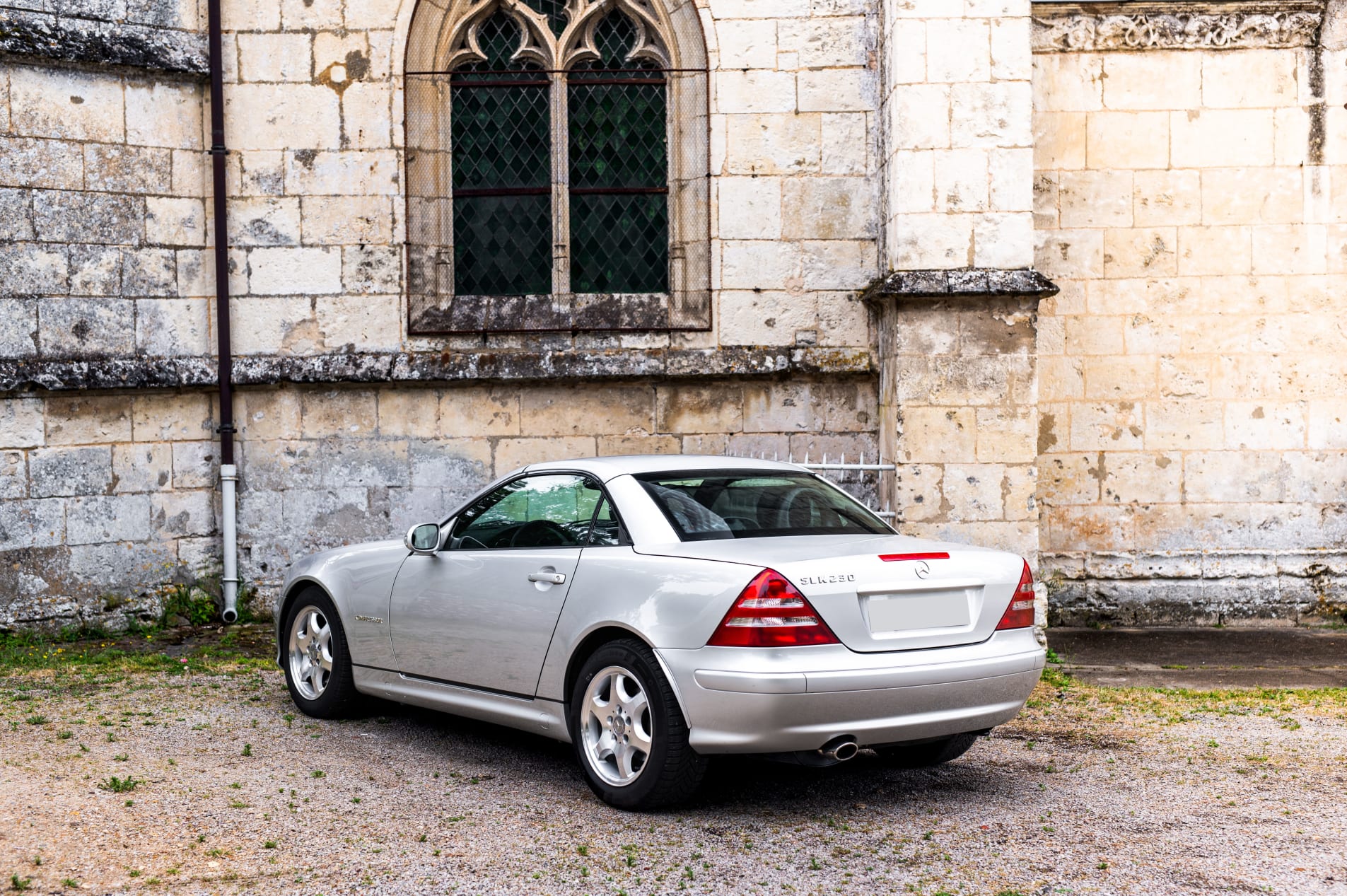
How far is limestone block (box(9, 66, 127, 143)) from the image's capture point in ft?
31.1

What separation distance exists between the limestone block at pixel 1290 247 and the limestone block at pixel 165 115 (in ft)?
26.7

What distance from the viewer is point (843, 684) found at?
4.71 m

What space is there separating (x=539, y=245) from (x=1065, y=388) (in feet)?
14.0

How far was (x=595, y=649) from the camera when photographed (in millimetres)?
5250

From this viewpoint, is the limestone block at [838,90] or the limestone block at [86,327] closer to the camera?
the limestone block at [86,327]

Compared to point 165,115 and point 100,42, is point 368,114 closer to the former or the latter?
point 165,115

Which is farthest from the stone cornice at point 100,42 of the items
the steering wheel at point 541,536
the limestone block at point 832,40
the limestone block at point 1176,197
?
the limestone block at point 1176,197

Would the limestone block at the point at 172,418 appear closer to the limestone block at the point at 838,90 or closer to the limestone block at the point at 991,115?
the limestone block at the point at 838,90

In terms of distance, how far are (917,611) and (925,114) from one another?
5.11m

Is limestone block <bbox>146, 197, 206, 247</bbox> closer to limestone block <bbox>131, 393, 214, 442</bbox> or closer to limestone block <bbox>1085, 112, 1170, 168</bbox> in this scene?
limestone block <bbox>131, 393, 214, 442</bbox>

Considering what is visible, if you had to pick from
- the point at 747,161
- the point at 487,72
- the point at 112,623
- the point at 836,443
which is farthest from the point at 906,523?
the point at 112,623

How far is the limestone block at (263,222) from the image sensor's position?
10.1m

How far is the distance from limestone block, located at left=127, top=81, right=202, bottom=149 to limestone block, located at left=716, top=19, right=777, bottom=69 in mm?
4003

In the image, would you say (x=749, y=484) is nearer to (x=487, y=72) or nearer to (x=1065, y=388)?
(x=1065, y=388)
